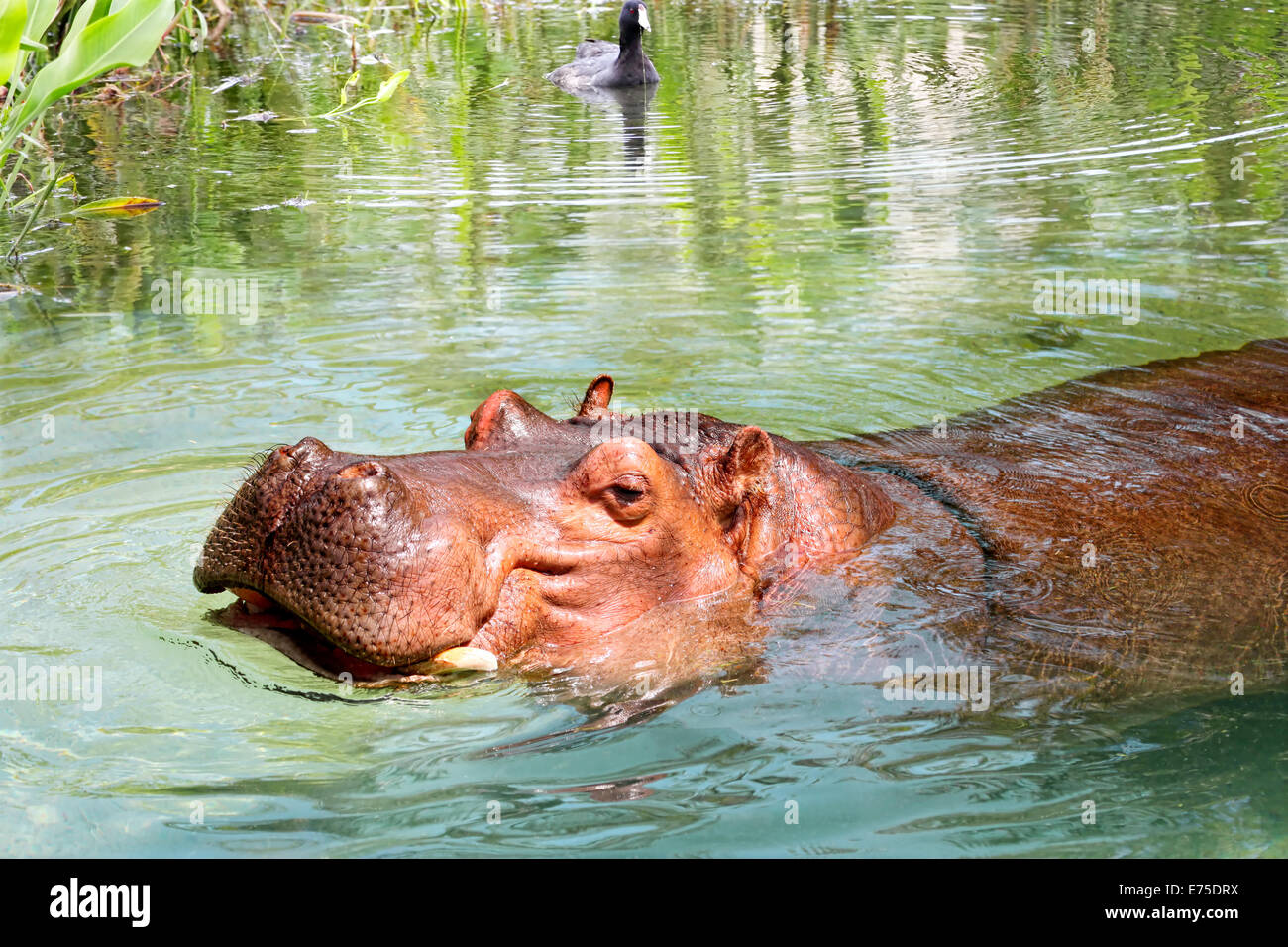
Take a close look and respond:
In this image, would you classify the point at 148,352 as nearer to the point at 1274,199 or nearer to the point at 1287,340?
the point at 1287,340

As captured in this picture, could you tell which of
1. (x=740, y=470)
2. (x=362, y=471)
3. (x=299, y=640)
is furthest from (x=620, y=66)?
(x=362, y=471)

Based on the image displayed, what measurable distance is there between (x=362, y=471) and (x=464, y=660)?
1.95 ft

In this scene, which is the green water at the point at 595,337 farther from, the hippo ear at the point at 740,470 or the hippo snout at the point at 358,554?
the hippo ear at the point at 740,470

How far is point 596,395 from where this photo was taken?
181 inches

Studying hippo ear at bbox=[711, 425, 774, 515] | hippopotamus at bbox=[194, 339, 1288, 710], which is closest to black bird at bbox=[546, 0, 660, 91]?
hippopotamus at bbox=[194, 339, 1288, 710]

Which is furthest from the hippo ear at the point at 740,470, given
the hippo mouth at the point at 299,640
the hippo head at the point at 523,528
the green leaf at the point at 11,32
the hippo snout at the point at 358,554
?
the green leaf at the point at 11,32

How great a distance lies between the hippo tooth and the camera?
369 cm

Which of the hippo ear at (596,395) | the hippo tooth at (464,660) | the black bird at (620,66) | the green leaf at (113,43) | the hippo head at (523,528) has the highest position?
the black bird at (620,66)

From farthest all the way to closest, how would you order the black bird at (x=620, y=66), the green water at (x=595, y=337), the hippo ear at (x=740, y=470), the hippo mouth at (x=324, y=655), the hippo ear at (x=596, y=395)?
the black bird at (x=620, y=66) → the hippo ear at (x=596, y=395) → the hippo ear at (x=740, y=470) → the hippo mouth at (x=324, y=655) → the green water at (x=595, y=337)

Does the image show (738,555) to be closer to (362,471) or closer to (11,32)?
(362,471)

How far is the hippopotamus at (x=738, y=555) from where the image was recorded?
3576 millimetres

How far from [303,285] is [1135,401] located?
462 cm

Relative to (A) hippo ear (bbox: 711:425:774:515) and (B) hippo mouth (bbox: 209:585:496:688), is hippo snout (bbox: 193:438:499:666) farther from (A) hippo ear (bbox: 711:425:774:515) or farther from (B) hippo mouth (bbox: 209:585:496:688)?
(A) hippo ear (bbox: 711:425:774:515)
